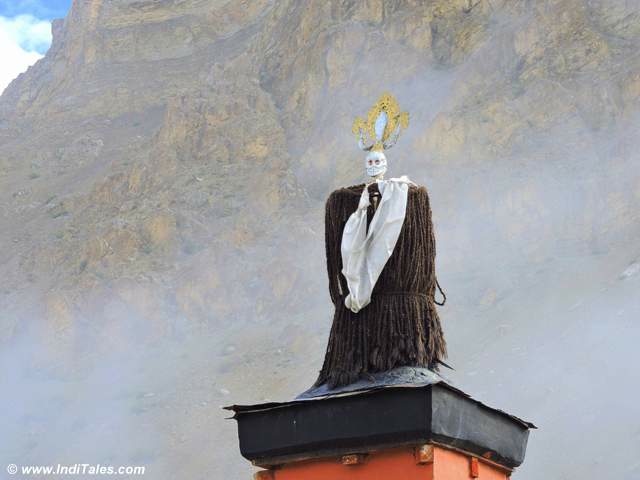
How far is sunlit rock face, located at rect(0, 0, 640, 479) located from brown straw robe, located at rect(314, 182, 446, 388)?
18948mm

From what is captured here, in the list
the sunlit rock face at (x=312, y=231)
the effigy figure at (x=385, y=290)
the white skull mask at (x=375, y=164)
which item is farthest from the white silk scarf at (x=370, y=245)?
the sunlit rock face at (x=312, y=231)

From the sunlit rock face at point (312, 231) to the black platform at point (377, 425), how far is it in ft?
62.4

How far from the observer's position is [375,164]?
645 cm

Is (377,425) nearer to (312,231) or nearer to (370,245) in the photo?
(370,245)

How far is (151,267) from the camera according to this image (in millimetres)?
39188

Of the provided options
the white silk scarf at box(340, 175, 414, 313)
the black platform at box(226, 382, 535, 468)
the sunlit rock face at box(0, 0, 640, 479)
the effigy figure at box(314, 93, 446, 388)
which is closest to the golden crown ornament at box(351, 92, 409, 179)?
the effigy figure at box(314, 93, 446, 388)

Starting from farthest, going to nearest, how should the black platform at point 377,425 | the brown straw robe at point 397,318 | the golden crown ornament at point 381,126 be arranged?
the golden crown ornament at point 381,126 → the brown straw robe at point 397,318 → the black platform at point 377,425

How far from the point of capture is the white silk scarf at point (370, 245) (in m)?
6.07

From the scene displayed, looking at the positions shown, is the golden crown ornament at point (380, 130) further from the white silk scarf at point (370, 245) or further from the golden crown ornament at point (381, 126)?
the white silk scarf at point (370, 245)

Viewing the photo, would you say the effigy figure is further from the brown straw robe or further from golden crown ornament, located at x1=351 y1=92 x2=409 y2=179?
golden crown ornament, located at x1=351 y1=92 x2=409 y2=179

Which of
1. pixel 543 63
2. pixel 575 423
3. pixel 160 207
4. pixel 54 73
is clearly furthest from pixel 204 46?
pixel 575 423

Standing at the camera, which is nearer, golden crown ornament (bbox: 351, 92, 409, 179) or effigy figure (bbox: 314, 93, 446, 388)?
effigy figure (bbox: 314, 93, 446, 388)

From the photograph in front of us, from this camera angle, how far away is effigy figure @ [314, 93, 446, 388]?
600 centimetres

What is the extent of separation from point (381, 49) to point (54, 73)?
21.0m
